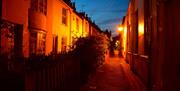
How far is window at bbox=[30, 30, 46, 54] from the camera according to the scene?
16167 mm

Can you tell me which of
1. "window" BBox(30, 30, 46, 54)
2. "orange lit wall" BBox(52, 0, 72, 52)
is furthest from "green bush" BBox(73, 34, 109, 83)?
"orange lit wall" BBox(52, 0, 72, 52)

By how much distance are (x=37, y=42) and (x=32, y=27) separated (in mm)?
1515

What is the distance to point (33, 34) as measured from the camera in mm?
16359

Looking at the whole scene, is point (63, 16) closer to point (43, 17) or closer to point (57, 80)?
point (43, 17)

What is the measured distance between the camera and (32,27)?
15781 millimetres

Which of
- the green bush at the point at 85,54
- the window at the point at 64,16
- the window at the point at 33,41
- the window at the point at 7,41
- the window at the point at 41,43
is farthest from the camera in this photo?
the window at the point at 64,16

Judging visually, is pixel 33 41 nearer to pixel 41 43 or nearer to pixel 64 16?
pixel 41 43

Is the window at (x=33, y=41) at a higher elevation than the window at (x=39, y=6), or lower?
lower

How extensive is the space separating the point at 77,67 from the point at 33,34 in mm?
6362

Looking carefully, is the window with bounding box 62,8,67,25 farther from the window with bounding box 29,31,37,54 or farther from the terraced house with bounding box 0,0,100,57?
the window with bounding box 29,31,37,54

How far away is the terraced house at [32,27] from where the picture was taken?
12.4 m

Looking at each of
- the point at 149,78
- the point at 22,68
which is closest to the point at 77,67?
the point at 149,78

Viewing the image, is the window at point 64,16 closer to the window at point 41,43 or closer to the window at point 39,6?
the window at point 39,6

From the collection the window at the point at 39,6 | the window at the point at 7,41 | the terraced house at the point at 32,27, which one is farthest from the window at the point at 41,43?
the window at the point at 7,41
